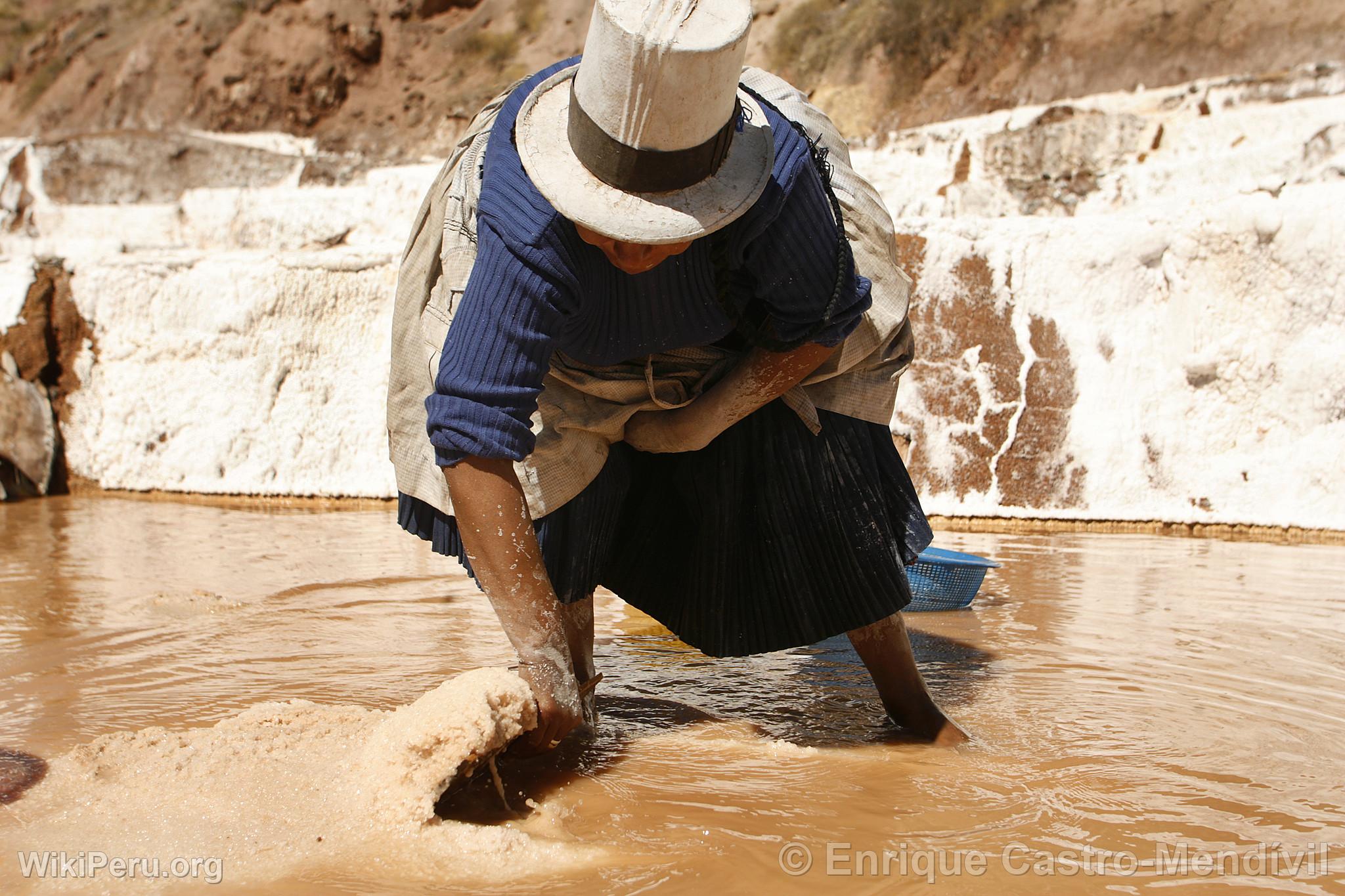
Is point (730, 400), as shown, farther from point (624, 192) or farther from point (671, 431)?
point (624, 192)

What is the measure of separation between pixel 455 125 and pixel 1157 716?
14663 millimetres

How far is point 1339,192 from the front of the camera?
521cm

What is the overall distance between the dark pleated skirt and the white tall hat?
2.02 ft

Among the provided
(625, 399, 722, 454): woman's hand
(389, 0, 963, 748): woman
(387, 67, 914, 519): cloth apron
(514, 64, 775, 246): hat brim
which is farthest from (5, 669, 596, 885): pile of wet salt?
(514, 64, 775, 246): hat brim

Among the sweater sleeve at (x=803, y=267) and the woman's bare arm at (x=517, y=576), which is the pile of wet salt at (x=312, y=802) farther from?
the sweater sleeve at (x=803, y=267)

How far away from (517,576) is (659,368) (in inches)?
20.3

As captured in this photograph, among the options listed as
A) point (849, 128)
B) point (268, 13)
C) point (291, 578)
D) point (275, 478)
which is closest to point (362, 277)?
point (275, 478)

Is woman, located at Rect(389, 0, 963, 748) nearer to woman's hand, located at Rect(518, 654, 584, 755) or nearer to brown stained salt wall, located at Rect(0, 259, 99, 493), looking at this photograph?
woman's hand, located at Rect(518, 654, 584, 755)

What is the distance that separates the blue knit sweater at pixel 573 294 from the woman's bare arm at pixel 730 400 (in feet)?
0.22

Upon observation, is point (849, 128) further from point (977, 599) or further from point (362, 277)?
point (977, 599)

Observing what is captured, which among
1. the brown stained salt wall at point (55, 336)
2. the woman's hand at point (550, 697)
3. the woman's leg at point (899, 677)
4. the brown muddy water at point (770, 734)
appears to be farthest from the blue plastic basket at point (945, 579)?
the brown stained salt wall at point (55, 336)

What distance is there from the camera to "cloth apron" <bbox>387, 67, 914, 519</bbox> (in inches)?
73.9

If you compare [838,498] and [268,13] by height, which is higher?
[268,13]

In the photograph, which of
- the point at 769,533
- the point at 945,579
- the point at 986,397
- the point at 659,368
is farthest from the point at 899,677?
the point at 986,397
